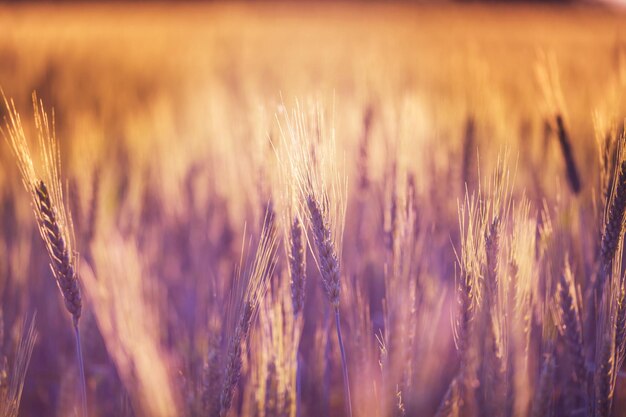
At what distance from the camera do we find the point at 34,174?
1209 mm

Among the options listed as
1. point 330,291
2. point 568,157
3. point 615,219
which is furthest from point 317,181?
point 568,157

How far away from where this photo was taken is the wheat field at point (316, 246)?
1.24m

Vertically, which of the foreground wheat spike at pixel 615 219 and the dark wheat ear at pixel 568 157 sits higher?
the dark wheat ear at pixel 568 157

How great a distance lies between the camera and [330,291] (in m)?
1.22

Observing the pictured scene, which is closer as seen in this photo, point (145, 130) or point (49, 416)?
point (49, 416)

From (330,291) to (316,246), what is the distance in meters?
0.11

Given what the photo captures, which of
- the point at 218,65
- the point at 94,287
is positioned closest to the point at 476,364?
the point at 94,287

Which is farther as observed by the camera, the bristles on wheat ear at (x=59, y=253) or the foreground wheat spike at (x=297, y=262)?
the foreground wheat spike at (x=297, y=262)

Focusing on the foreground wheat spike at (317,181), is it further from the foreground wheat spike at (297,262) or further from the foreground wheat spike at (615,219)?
the foreground wheat spike at (615,219)

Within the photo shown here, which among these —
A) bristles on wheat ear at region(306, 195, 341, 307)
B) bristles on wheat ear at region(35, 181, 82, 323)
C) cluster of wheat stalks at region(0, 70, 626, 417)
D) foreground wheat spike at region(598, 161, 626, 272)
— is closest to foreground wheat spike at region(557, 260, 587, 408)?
cluster of wheat stalks at region(0, 70, 626, 417)

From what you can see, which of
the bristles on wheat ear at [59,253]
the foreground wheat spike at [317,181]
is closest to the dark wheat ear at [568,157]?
the foreground wheat spike at [317,181]

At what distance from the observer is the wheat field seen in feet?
4.07

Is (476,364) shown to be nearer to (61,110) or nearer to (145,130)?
(145,130)

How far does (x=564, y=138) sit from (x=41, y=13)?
22.7ft
